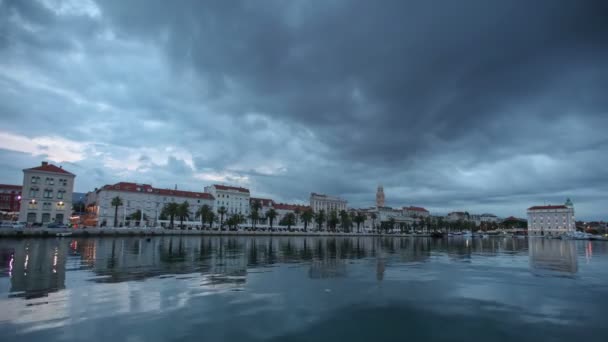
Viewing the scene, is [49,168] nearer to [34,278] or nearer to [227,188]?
[227,188]

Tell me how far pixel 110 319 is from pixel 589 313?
70.7ft

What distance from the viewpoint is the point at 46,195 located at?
377 ft

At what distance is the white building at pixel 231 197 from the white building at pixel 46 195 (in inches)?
2925

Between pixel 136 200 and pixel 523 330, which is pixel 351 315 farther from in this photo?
pixel 136 200

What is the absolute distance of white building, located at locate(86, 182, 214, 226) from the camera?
478 feet

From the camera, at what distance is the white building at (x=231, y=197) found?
606 ft

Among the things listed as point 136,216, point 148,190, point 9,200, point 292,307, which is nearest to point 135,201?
point 148,190

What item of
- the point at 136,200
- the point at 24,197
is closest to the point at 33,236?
the point at 24,197

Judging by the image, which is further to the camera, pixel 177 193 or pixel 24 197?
pixel 177 193

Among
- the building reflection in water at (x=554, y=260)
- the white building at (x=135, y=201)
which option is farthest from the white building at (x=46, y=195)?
the building reflection in water at (x=554, y=260)

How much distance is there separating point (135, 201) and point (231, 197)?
5028 cm

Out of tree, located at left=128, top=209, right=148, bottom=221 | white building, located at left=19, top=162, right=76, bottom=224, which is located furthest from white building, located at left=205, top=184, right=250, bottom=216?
white building, located at left=19, top=162, right=76, bottom=224

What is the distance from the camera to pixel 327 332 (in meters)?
12.7

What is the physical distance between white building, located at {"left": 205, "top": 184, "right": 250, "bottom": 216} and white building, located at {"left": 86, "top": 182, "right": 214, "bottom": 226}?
1248 cm
